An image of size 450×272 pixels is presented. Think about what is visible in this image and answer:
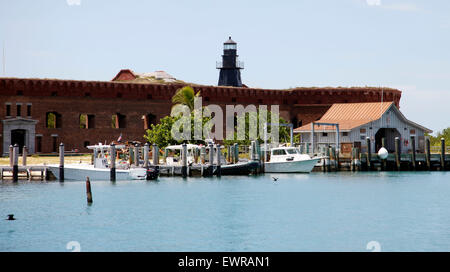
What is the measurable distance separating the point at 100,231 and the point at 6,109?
42.2 metres

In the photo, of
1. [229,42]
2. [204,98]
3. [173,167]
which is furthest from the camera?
[229,42]

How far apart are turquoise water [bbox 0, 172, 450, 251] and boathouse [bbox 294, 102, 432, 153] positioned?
1821 cm

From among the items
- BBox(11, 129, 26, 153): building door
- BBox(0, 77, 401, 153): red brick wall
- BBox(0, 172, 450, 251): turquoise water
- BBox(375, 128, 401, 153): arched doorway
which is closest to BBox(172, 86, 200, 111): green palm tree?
BBox(0, 77, 401, 153): red brick wall

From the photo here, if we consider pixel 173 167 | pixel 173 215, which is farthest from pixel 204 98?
pixel 173 215

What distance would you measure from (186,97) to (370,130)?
16.7 meters

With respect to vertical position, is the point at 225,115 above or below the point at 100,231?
above

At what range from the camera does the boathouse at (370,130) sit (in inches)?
2763

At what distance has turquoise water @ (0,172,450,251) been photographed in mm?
27812

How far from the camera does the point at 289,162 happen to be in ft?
191

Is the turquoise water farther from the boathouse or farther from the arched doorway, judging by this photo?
the arched doorway

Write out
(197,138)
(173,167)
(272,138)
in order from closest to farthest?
(173,167) < (197,138) < (272,138)

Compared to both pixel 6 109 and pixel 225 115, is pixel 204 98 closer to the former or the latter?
pixel 225 115

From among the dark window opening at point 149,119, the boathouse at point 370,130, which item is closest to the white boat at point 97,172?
the boathouse at point 370,130

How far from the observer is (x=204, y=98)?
261 feet
